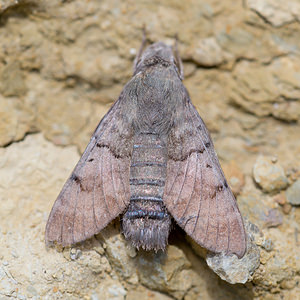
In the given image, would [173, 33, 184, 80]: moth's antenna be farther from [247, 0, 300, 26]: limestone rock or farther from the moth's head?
[247, 0, 300, 26]: limestone rock

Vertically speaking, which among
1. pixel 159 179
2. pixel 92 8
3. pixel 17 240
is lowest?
pixel 17 240

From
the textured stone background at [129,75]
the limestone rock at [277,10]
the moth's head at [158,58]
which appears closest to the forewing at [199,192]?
the textured stone background at [129,75]

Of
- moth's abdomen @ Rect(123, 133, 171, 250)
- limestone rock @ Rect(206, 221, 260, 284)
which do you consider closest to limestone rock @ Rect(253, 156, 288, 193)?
limestone rock @ Rect(206, 221, 260, 284)

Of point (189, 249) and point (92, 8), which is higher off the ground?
point (92, 8)

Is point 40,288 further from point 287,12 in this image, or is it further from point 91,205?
point 287,12

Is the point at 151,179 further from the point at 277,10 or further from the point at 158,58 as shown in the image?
the point at 277,10

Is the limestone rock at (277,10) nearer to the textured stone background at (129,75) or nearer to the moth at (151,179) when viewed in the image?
the textured stone background at (129,75)

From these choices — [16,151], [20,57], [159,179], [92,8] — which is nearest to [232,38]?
[92,8]
